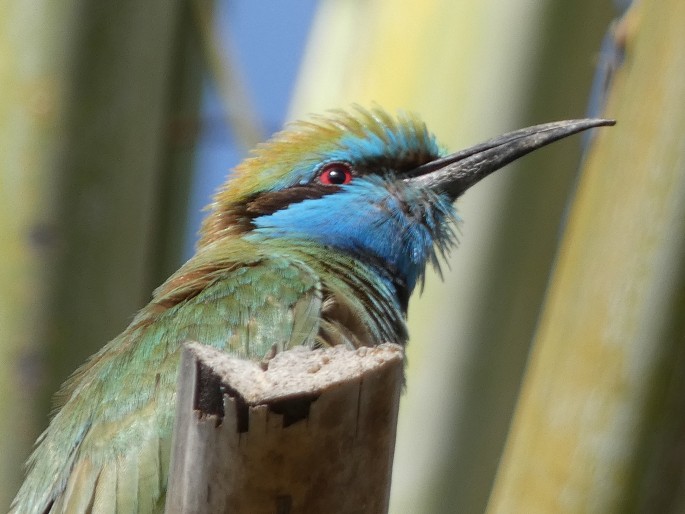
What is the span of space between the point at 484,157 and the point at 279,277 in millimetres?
Result: 860

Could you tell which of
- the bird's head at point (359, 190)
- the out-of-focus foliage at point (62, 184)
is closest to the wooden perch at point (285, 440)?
the out-of-focus foliage at point (62, 184)

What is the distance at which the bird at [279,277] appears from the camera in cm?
281

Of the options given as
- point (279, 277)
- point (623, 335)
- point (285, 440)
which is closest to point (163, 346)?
point (279, 277)

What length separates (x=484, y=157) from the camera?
143 inches

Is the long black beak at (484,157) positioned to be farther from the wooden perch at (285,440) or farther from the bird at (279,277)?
the wooden perch at (285,440)

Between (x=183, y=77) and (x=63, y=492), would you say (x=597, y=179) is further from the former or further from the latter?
(x=183, y=77)

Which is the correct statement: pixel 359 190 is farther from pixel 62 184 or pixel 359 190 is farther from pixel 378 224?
pixel 62 184

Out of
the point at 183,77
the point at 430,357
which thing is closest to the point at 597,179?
the point at 430,357

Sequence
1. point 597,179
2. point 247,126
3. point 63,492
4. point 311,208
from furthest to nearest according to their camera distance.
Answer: point 247,126 < point 311,208 < point 597,179 < point 63,492

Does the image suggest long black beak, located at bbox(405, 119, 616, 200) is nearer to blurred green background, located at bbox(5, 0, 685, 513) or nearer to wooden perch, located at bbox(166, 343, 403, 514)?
blurred green background, located at bbox(5, 0, 685, 513)

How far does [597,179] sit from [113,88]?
1.45 meters

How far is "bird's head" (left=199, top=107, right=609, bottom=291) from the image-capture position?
Answer: 380 centimetres

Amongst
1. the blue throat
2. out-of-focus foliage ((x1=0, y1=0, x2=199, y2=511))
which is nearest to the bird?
the blue throat

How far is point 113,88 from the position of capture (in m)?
3.31
